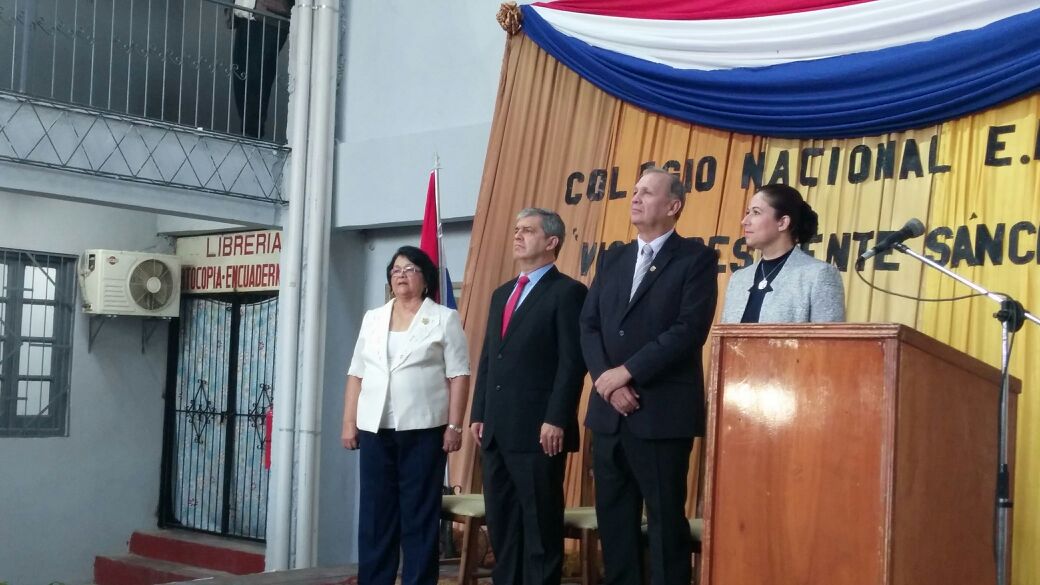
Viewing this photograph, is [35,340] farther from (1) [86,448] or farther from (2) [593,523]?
(2) [593,523]

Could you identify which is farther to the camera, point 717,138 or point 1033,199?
point 717,138

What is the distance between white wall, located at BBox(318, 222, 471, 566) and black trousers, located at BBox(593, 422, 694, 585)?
3417 mm

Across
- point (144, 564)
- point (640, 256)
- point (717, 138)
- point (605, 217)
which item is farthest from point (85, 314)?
point (640, 256)

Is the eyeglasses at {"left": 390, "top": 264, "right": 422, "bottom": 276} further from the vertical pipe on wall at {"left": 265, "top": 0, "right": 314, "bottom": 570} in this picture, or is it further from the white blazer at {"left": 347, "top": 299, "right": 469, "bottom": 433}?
the vertical pipe on wall at {"left": 265, "top": 0, "right": 314, "bottom": 570}

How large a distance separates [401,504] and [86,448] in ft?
15.5

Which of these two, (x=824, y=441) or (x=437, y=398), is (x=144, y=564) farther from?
(x=824, y=441)

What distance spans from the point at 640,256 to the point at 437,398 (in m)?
0.90

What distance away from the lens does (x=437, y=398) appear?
3.90 metres

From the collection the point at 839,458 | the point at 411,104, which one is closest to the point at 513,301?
the point at 839,458

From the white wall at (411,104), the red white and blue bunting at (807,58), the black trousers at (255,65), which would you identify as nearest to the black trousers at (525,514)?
the red white and blue bunting at (807,58)

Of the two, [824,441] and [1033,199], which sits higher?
[1033,199]

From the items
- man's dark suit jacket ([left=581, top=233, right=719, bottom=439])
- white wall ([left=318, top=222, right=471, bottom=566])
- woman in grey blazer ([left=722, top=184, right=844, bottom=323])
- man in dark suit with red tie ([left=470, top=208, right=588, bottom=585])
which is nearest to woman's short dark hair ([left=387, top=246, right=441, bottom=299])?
man in dark suit with red tie ([left=470, top=208, right=588, bottom=585])

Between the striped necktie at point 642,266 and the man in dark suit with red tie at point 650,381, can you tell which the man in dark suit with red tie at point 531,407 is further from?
the striped necktie at point 642,266

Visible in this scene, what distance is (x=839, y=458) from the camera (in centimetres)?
244
